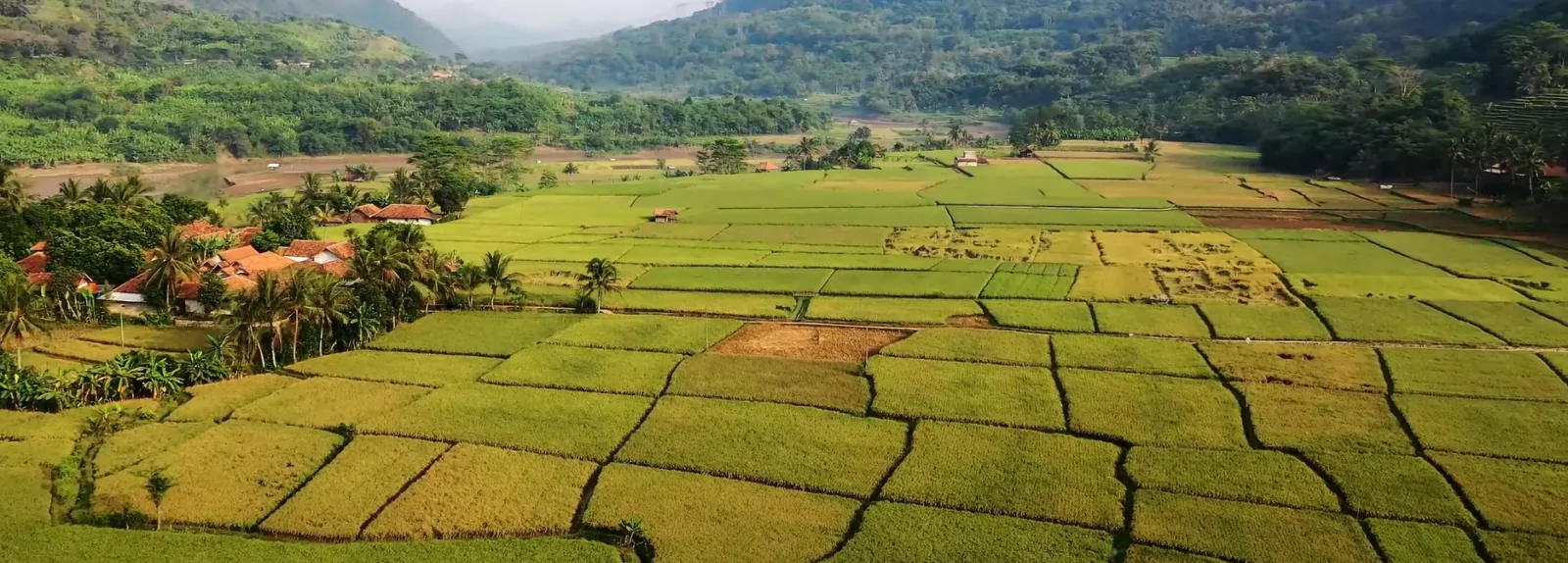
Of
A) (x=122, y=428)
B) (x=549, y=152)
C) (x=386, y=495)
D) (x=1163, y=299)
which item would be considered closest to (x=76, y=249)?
(x=122, y=428)

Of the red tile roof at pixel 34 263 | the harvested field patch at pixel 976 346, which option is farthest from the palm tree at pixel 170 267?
the harvested field patch at pixel 976 346

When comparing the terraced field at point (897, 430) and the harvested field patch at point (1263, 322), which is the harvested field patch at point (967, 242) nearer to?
the terraced field at point (897, 430)

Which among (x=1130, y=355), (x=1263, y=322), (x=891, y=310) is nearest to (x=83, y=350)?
(x=891, y=310)

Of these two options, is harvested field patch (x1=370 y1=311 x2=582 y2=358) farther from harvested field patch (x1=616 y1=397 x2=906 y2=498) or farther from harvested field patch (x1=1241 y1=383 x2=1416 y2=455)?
harvested field patch (x1=1241 y1=383 x2=1416 y2=455)

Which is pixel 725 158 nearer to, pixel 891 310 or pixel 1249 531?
pixel 891 310

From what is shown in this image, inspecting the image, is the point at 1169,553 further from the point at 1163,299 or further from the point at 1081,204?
the point at 1081,204
